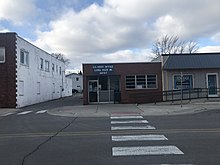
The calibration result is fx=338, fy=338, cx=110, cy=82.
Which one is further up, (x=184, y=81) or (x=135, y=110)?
(x=184, y=81)

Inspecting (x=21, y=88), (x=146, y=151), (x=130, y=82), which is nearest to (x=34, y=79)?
(x=21, y=88)

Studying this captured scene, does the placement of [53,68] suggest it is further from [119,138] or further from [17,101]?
[119,138]

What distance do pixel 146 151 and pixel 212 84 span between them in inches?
951

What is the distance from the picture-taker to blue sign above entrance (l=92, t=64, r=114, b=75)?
31094 millimetres

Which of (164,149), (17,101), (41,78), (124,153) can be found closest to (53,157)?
(124,153)

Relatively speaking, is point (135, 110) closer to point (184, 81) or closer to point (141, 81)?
point (141, 81)

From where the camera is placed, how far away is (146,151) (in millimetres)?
8750

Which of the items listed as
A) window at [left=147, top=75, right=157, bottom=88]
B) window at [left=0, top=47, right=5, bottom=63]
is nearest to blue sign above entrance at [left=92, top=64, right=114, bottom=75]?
window at [left=147, top=75, right=157, bottom=88]

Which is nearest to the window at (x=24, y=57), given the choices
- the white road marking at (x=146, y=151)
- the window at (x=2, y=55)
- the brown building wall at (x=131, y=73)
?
the window at (x=2, y=55)

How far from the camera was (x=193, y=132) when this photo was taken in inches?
476

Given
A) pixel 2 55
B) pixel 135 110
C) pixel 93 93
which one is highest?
pixel 2 55

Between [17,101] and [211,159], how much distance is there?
954 inches

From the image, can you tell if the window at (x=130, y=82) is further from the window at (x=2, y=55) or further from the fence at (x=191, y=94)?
the window at (x=2, y=55)

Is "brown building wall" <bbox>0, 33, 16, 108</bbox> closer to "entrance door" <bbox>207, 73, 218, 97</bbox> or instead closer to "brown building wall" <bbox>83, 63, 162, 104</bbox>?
"brown building wall" <bbox>83, 63, 162, 104</bbox>
